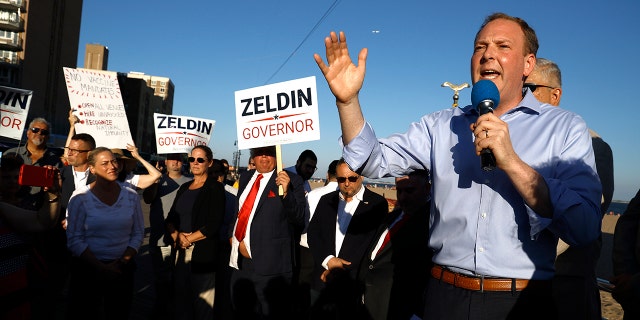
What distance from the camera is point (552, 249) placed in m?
2.05

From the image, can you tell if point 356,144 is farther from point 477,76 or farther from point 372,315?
point 372,315

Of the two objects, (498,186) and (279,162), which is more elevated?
(279,162)

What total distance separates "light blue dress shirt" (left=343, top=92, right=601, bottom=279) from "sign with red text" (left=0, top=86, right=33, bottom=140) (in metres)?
7.26

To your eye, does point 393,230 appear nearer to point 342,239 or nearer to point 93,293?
point 342,239

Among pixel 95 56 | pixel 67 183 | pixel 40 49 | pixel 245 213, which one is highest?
pixel 95 56

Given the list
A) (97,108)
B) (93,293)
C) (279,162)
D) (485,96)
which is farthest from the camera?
(97,108)

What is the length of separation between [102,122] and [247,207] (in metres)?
3.01

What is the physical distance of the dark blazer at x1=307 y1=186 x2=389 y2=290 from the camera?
5.06 meters

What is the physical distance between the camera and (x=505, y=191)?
2016 millimetres

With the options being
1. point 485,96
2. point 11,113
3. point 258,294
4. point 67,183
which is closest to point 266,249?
point 258,294

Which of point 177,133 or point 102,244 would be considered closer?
point 102,244

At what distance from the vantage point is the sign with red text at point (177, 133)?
8.45 metres

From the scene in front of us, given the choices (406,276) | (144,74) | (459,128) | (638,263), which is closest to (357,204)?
(406,276)

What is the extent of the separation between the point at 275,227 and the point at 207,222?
1011 millimetres
